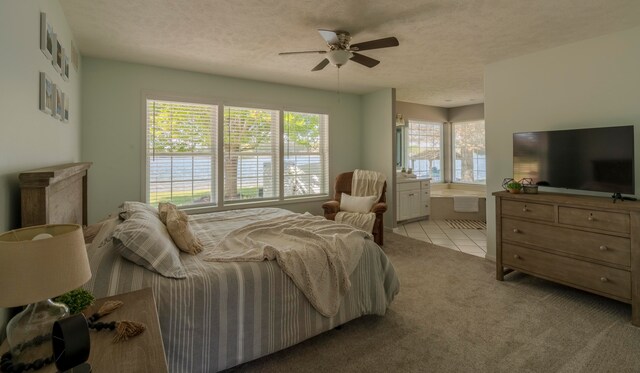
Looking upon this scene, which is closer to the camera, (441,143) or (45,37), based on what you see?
(45,37)

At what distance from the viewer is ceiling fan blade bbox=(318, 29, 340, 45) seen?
8.35 feet

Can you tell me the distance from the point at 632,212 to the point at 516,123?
1572 millimetres

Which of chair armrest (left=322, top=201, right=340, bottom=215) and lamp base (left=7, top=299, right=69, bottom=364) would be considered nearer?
lamp base (left=7, top=299, right=69, bottom=364)

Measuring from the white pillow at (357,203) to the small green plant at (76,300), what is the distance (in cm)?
362

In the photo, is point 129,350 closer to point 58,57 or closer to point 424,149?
point 58,57

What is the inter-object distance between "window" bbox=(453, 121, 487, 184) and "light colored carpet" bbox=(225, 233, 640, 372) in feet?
13.7

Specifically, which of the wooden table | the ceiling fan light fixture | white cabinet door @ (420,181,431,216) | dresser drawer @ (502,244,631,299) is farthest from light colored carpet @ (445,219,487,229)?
the wooden table

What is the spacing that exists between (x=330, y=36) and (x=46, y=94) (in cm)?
206

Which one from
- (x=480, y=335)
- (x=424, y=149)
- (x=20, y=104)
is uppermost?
(x=424, y=149)

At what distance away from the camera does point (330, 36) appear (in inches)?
104

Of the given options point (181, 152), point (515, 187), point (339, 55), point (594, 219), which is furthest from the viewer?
point (181, 152)

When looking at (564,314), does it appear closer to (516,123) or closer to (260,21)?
(516,123)

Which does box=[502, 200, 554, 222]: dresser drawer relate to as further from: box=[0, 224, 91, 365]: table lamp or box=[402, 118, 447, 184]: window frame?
box=[402, 118, 447, 184]: window frame

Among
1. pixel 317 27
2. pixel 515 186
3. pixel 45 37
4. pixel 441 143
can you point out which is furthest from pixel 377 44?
pixel 441 143
